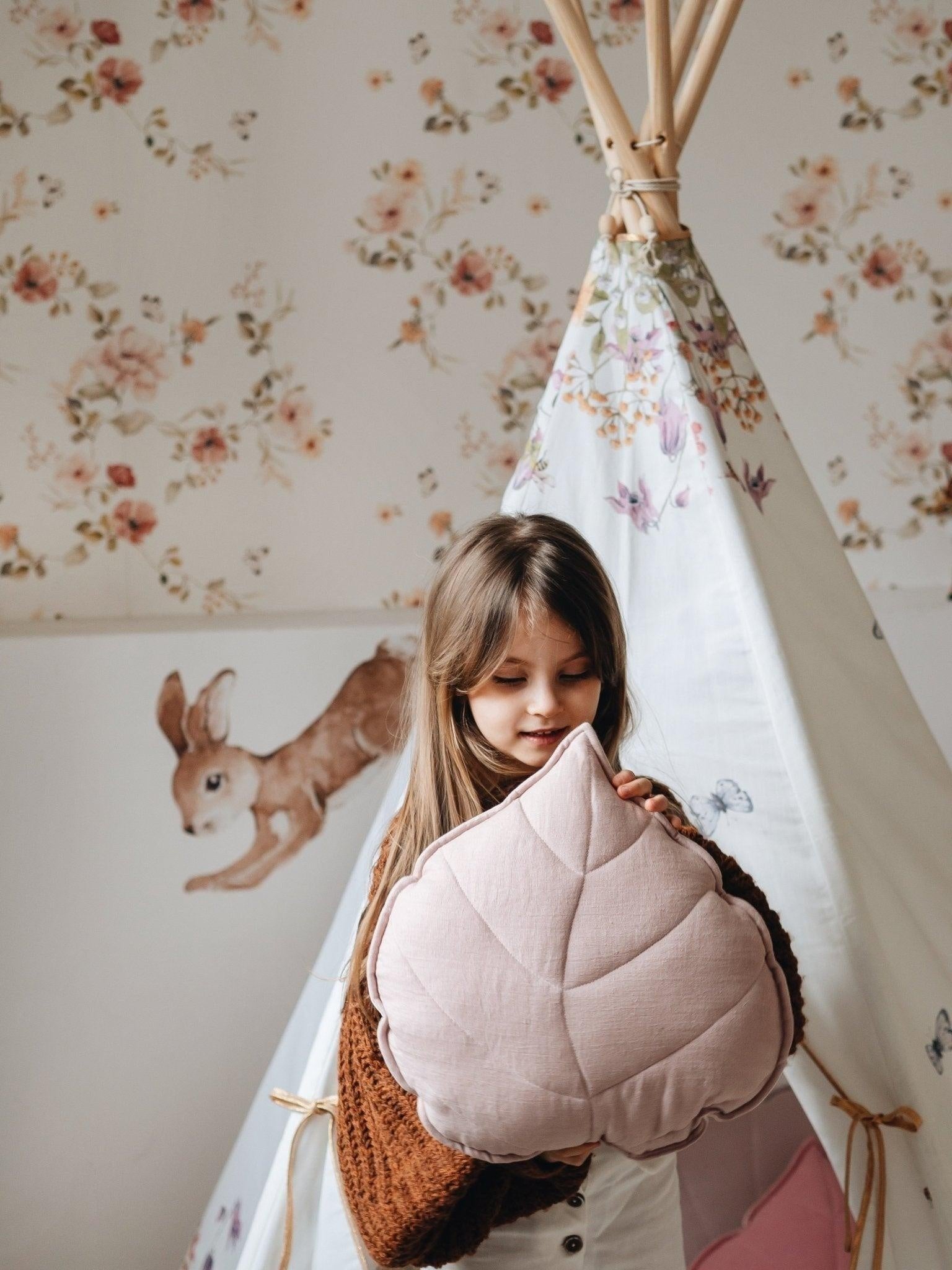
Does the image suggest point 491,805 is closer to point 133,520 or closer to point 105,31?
point 133,520

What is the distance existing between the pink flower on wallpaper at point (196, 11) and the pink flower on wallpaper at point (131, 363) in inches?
17.7

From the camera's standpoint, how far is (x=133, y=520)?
165cm

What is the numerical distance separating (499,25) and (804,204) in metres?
0.55

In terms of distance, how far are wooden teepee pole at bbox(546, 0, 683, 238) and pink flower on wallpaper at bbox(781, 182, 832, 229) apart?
2.37ft

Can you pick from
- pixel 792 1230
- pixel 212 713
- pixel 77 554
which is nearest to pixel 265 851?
pixel 212 713

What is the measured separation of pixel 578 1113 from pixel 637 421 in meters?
0.67

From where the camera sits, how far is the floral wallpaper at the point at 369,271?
1594 mm

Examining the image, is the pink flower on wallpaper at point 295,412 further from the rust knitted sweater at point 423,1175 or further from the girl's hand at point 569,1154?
the girl's hand at point 569,1154

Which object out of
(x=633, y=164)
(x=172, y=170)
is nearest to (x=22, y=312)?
(x=172, y=170)

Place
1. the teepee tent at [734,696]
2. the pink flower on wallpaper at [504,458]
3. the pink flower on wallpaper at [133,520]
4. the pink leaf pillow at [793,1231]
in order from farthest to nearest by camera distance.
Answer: the pink flower on wallpaper at [504,458], the pink flower on wallpaper at [133,520], the pink leaf pillow at [793,1231], the teepee tent at [734,696]

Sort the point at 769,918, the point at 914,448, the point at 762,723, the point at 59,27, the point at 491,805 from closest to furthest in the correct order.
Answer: the point at 769,918, the point at 491,805, the point at 762,723, the point at 59,27, the point at 914,448

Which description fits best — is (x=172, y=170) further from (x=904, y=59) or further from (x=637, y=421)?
(x=904, y=59)

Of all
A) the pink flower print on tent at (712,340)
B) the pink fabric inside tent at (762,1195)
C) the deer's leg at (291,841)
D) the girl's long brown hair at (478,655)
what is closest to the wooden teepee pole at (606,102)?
the pink flower print on tent at (712,340)

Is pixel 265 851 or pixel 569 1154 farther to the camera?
pixel 265 851
